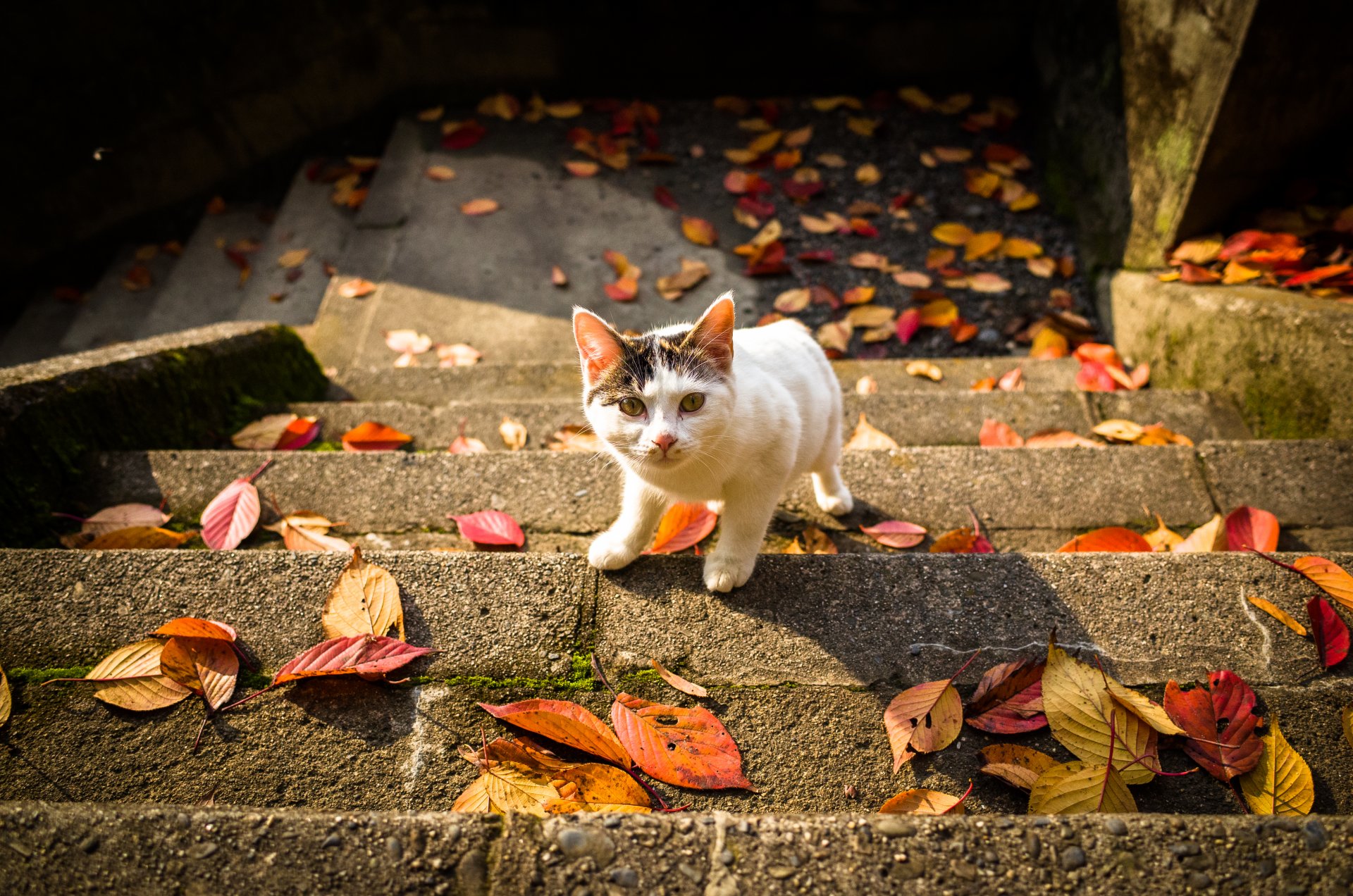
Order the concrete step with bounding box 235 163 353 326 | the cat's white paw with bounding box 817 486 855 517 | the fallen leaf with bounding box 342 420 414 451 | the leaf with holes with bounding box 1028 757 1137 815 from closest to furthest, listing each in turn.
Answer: the leaf with holes with bounding box 1028 757 1137 815 < the cat's white paw with bounding box 817 486 855 517 < the fallen leaf with bounding box 342 420 414 451 < the concrete step with bounding box 235 163 353 326

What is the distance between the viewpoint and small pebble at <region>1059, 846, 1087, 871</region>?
3.47 feet

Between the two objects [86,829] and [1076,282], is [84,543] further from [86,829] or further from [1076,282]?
[1076,282]

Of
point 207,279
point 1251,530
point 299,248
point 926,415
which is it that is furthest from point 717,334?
point 207,279

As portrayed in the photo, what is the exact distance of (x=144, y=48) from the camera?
179 inches

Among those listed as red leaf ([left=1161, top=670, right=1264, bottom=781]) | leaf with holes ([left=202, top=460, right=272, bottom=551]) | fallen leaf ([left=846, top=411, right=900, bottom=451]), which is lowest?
fallen leaf ([left=846, top=411, right=900, bottom=451])

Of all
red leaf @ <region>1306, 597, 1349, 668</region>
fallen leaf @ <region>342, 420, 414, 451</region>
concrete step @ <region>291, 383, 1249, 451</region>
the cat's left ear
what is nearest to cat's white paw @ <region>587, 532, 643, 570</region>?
the cat's left ear

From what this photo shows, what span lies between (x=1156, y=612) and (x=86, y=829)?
81.8 inches

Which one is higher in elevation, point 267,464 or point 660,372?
point 660,372

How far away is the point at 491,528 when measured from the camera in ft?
6.68

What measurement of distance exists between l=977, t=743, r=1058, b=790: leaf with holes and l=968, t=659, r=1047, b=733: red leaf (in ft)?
0.13

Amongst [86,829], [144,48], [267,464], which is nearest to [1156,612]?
[86,829]

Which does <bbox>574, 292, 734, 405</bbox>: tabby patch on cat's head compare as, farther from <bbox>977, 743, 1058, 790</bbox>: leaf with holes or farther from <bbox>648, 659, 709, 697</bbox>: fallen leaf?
<bbox>977, 743, 1058, 790</bbox>: leaf with holes

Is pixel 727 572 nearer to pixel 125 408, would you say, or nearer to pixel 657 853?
pixel 657 853

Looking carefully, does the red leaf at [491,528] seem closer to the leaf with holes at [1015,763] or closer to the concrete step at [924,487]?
the concrete step at [924,487]
